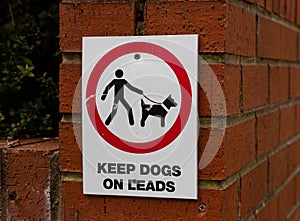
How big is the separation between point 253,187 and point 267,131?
22 cm

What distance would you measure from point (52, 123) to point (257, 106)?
2.04 ft

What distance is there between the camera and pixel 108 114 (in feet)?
4.97

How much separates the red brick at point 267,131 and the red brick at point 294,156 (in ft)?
0.95

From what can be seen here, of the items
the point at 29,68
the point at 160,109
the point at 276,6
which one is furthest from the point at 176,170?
the point at 276,6

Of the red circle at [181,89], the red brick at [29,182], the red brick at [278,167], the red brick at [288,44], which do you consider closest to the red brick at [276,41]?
the red brick at [288,44]

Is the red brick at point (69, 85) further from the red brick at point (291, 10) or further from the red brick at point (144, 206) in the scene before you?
the red brick at point (291, 10)

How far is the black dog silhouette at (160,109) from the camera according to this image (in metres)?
1.47

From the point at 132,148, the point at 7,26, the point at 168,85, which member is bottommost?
the point at 132,148

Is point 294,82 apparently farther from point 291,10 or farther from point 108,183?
point 108,183

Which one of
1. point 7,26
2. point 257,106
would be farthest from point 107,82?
point 7,26

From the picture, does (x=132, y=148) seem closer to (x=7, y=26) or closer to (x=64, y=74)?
(x=64, y=74)

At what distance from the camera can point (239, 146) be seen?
1.60 metres

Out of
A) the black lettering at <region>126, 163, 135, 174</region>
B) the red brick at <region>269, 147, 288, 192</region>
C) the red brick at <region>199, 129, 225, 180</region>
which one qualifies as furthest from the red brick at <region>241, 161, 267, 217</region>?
the black lettering at <region>126, 163, 135, 174</region>

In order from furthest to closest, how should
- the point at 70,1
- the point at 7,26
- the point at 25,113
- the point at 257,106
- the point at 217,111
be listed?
the point at 7,26
the point at 25,113
the point at 257,106
the point at 70,1
the point at 217,111
